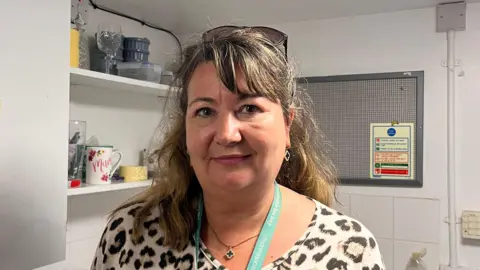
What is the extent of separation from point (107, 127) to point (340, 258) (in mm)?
1465

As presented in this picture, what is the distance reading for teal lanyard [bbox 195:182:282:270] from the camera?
0.89 metres

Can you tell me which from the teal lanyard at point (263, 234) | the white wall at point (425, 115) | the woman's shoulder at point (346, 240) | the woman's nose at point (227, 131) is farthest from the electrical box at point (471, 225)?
the woman's nose at point (227, 131)

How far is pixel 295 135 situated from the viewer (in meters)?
1.09

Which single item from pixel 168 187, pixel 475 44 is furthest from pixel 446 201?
pixel 168 187

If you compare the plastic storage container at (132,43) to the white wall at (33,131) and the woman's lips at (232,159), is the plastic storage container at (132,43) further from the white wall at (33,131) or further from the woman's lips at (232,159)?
the woman's lips at (232,159)

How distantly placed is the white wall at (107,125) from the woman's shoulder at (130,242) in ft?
3.34

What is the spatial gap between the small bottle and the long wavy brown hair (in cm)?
96

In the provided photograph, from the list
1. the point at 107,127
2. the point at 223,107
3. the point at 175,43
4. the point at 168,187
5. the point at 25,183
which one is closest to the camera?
the point at 223,107

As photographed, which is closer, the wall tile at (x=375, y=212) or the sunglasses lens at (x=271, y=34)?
the sunglasses lens at (x=271, y=34)

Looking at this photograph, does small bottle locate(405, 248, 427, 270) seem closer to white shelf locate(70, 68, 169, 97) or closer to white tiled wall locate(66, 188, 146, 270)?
white shelf locate(70, 68, 169, 97)

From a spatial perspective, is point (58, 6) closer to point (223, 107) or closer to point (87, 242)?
point (223, 107)

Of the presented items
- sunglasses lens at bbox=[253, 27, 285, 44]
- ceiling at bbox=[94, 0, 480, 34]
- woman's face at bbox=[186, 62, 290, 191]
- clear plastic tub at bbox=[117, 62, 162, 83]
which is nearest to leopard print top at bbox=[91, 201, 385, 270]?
woman's face at bbox=[186, 62, 290, 191]

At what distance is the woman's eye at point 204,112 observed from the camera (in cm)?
86

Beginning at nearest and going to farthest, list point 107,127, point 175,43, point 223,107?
point 223,107
point 107,127
point 175,43
